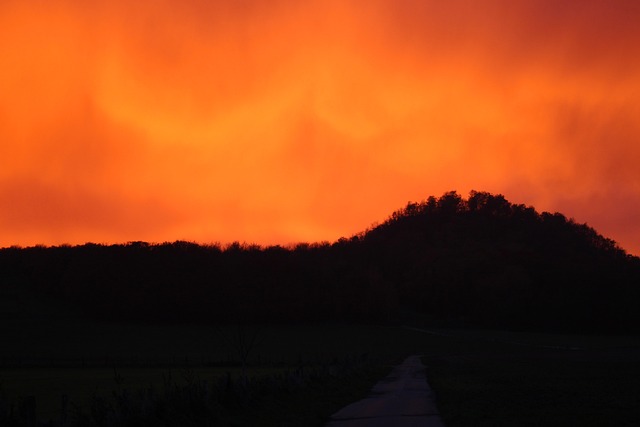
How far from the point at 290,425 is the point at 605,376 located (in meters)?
27.6

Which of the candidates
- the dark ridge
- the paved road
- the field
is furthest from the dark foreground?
the dark ridge

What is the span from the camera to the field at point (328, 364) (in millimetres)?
26812

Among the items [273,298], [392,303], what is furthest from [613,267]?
[273,298]

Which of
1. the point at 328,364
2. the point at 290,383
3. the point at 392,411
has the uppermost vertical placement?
the point at 328,364

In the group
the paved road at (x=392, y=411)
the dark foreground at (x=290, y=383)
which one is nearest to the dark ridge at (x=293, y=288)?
the dark foreground at (x=290, y=383)

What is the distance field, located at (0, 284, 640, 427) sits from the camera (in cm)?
2681

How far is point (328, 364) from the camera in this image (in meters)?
56.2

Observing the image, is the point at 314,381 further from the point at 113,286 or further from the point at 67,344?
the point at 113,286

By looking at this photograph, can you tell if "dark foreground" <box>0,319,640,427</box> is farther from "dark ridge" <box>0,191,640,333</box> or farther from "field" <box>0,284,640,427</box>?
"dark ridge" <box>0,191,640,333</box>

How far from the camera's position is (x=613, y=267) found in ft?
562

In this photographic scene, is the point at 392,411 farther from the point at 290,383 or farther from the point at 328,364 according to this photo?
the point at 328,364

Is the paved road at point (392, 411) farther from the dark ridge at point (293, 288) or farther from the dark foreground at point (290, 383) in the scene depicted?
the dark ridge at point (293, 288)

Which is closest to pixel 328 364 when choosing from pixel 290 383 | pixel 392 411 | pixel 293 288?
pixel 290 383

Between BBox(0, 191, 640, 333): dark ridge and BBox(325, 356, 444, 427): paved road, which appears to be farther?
BBox(0, 191, 640, 333): dark ridge
